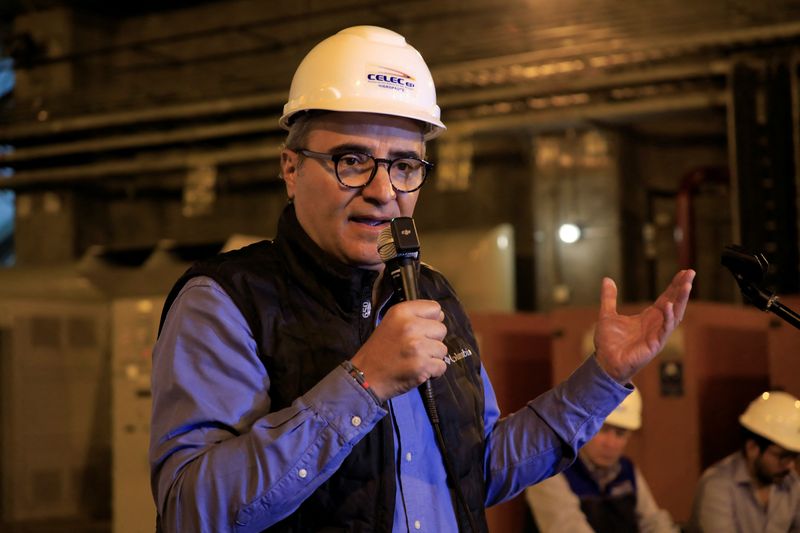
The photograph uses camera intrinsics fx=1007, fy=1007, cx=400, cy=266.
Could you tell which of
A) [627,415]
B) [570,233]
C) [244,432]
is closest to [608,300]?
[244,432]

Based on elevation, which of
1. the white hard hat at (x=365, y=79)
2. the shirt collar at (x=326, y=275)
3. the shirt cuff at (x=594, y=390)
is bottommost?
the shirt cuff at (x=594, y=390)

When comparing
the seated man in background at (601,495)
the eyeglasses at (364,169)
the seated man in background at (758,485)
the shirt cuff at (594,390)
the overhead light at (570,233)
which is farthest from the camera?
the overhead light at (570,233)

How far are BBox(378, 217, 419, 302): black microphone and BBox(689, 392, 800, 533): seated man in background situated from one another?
3.09 metres

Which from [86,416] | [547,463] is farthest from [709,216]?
[547,463]

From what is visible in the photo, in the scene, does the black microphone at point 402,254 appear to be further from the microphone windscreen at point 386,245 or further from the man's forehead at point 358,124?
the man's forehead at point 358,124

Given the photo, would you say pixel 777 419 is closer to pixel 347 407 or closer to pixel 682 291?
pixel 682 291

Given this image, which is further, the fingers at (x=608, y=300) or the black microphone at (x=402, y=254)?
the fingers at (x=608, y=300)

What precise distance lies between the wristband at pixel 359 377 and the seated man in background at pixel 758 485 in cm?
318

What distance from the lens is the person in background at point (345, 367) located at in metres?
1.35

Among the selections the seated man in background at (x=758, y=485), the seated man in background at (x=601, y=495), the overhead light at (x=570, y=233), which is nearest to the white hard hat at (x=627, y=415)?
the seated man in background at (x=601, y=495)

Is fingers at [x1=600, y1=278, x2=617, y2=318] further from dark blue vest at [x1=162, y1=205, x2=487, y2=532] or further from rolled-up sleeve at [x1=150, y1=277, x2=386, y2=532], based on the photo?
rolled-up sleeve at [x1=150, y1=277, x2=386, y2=532]

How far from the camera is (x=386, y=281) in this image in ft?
5.41

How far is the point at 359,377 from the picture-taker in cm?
136

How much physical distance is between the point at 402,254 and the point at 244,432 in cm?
34
